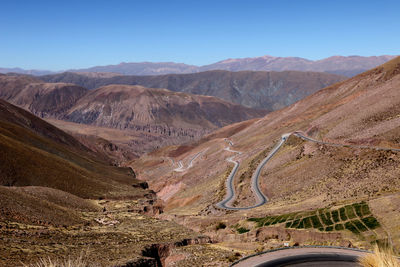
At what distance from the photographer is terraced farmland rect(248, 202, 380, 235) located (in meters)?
35.1

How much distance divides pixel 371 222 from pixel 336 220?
3.75m

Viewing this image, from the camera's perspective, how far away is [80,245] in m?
36.3

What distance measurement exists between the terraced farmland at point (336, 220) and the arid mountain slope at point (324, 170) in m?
1.07

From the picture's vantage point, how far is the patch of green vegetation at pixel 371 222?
3406 cm

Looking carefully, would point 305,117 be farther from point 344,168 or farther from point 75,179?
point 75,179

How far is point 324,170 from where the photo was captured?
61.1 metres

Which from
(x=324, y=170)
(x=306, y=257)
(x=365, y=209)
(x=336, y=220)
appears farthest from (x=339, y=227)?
(x=324, y=170)

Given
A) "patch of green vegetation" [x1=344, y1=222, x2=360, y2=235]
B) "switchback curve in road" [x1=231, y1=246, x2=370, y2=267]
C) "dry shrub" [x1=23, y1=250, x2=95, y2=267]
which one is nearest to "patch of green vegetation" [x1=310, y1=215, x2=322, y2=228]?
"patch of green vegetation" [x1=344, y1=222, x2=360, y2=235]

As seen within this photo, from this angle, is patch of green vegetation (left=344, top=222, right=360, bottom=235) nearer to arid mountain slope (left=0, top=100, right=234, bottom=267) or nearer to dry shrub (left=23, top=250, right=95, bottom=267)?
arid mountain slope (left=0, top=100, right=234, bottom=267)

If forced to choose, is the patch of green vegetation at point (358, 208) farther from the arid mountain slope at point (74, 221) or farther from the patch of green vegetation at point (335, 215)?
the arid mountain slope at point (74, 221)

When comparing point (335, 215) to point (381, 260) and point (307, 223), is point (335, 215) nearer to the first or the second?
point (307, 223)

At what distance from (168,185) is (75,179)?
3673 cm

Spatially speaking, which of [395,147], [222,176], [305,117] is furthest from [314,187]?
[305,117]

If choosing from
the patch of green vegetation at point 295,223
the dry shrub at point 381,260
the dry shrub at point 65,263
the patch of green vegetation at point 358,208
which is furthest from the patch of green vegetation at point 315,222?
the dry shrub at point 381,260
